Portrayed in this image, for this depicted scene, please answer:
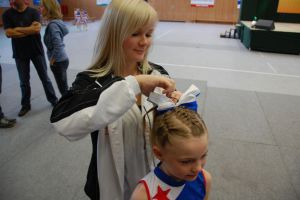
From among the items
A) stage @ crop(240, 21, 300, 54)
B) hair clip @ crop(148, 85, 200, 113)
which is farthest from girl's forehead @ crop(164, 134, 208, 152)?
stage @ crop(240, 21, 300, 54)

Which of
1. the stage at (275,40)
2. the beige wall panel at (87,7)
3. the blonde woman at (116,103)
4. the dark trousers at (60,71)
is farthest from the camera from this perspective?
the beige wall panel at (87,7)

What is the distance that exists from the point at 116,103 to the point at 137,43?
0.35 meters

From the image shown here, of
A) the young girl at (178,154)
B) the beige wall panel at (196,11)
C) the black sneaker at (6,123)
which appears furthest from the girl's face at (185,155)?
the beige wall panel at (196,11)

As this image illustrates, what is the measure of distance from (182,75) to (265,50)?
11.5ft

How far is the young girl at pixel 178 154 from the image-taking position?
0.90 m

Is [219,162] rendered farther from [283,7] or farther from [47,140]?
[283,7]

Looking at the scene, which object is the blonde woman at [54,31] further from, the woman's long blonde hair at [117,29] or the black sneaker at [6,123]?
the woman's long blonde hair at [117,29]

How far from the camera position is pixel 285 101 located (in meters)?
3.91

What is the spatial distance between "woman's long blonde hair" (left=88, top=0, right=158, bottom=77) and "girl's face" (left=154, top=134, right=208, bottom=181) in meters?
0.44

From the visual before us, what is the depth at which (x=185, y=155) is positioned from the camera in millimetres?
899

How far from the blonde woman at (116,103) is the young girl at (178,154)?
0.46 feet

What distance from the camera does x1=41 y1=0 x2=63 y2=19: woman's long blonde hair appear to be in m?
2.96

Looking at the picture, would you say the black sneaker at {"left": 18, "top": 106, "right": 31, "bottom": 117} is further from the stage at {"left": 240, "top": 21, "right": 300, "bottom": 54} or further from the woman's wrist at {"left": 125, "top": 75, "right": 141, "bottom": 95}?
the stage at {"left": 240, "top": 21, "right": 300, "bottom": 54}

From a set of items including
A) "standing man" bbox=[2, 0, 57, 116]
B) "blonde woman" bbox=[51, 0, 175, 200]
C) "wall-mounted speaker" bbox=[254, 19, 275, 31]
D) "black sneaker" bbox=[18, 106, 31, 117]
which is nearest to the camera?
"blonde woman" bbox=[51, 0, 175, 200]
